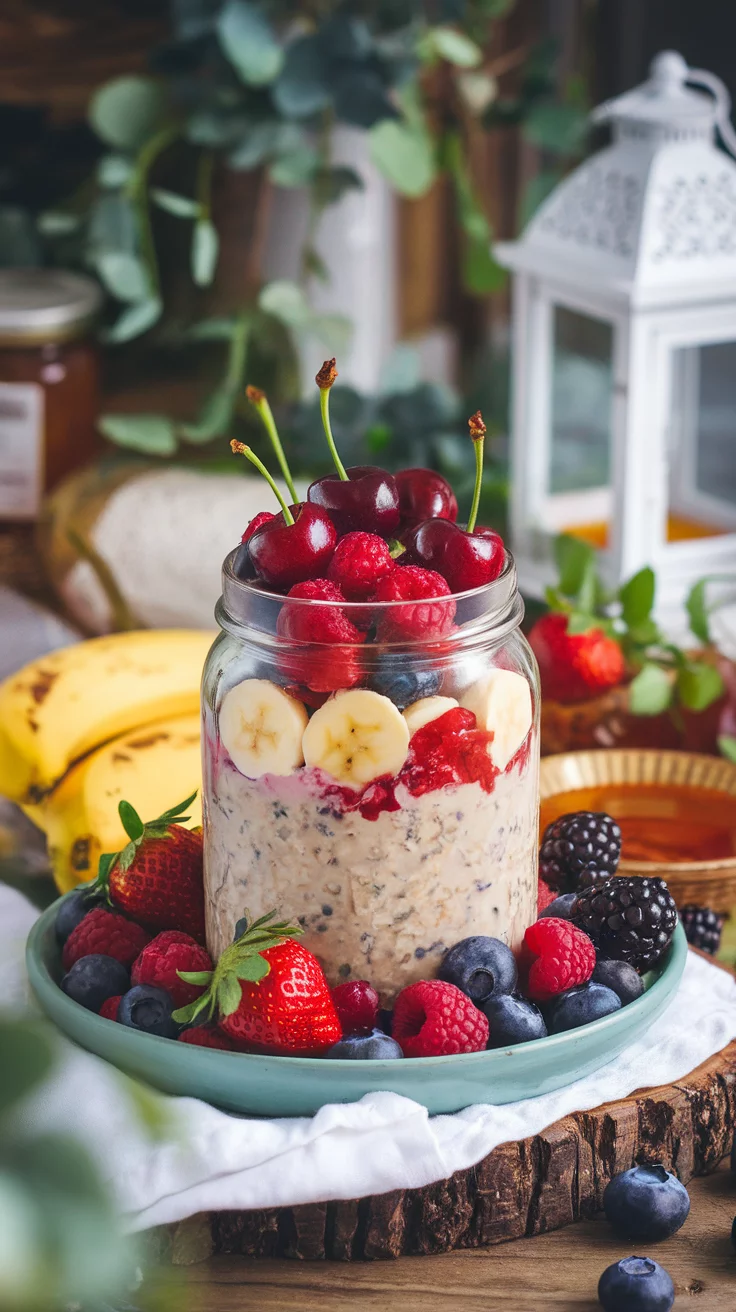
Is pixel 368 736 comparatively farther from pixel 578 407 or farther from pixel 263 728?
pixel 578 407

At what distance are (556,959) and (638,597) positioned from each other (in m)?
0.48

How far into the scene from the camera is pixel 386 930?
28.8 inches

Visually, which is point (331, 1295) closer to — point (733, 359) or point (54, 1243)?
point (54, 1243)

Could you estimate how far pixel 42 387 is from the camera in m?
1.60

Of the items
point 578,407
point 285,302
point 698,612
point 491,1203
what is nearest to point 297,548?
point 491,1203

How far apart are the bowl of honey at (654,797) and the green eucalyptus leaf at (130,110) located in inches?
37.1

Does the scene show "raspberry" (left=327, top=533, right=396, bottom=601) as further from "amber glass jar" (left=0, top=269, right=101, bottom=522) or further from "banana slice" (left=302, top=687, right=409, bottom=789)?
"amber glass jar" (left=0, top=269, right=101, bottom=522)

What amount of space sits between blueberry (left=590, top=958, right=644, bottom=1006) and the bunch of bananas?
301mm

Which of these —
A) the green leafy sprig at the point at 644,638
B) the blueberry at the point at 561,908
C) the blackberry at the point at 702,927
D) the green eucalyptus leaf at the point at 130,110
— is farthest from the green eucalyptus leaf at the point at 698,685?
the green eucalyptus leaf at the point at 130,110

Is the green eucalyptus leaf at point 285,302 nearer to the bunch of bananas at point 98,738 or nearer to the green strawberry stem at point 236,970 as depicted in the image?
the bunch of bananas at point 98,738

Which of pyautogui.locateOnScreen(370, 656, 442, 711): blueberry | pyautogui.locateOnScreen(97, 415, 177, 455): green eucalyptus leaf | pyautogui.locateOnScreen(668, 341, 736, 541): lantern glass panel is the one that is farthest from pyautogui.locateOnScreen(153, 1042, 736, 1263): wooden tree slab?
pyautogui.locateOnScreen(97, 415, 177, 455): green eucalyptus leaf

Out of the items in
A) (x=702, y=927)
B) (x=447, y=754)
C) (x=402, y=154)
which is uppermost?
(x=402, y=154)

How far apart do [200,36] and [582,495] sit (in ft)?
2.08

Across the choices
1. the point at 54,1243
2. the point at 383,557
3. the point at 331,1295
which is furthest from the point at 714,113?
the point at 54,1243
